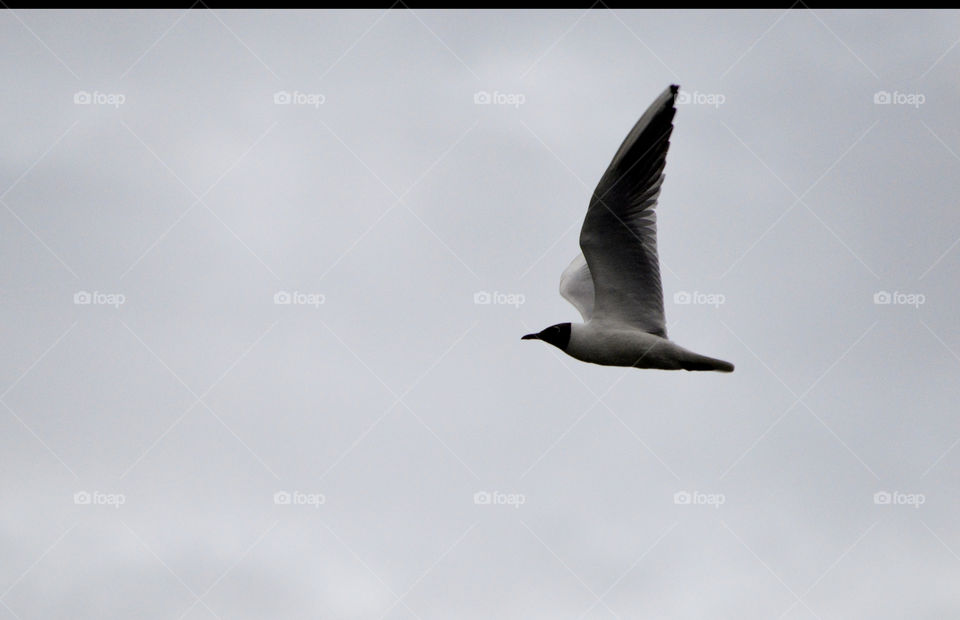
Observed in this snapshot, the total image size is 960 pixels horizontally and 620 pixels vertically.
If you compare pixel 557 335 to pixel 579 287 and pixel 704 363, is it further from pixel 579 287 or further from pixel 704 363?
pixel 579 287

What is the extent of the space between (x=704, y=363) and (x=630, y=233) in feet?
3.54

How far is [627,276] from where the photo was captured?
6727 millimetres

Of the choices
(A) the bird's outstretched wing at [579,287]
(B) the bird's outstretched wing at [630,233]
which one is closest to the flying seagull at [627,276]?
(B) the bird's outstretched wing at [630,233]

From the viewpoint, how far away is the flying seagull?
6.34 metres

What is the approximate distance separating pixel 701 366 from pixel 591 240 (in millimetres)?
1212

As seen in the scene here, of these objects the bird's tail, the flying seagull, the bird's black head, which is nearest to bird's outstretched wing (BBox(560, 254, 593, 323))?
the flying seagull

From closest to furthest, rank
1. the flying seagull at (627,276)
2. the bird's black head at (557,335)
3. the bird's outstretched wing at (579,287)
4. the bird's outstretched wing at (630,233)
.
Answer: the bird's outstretched wing at (630,233)
the flying seagull at (627,276)
the bird's black head at (557,335)
the bird's outstretched wing at (579,287)

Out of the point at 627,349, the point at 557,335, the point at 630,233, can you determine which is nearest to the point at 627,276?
the point at 630,233

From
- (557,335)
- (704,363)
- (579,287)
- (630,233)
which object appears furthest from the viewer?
(579,287)

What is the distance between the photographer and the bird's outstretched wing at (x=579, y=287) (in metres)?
7.65

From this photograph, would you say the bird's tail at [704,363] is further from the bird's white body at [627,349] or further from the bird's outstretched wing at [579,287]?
the bird's outstretched wing at [579,287]
